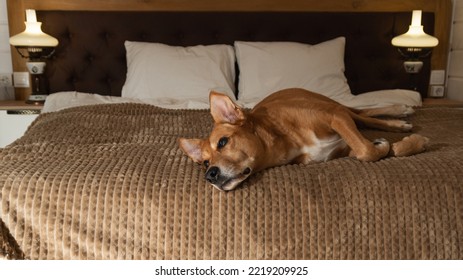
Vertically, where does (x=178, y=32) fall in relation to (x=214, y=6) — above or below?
below

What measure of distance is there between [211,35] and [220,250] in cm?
219

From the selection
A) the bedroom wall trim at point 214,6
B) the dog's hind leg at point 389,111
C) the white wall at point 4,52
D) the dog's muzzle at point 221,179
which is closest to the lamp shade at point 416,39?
the bedroom wall trim at point 214,6

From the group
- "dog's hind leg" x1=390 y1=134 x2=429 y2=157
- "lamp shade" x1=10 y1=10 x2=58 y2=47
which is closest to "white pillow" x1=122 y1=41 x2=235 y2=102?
"lamp shade" x1=10 y1=10 x2=58 y2=47

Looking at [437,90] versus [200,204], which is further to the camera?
[437,90]

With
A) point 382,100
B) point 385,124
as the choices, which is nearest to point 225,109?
point 385,124

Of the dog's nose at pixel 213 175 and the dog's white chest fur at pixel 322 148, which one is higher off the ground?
the dog's nose at pixel 213 175

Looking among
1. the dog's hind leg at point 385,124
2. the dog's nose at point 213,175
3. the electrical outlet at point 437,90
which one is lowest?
the electrical outlet at point 437,90

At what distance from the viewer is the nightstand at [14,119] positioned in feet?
8.81

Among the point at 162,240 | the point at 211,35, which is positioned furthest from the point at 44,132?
the point at 211,35

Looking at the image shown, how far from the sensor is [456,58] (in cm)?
315

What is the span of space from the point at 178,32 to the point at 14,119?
115 centimetres

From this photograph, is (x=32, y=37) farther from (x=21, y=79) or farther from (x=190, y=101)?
(x=190, y=101)

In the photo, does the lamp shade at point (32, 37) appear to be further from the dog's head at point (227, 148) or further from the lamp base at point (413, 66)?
the lamp base at point (413, 66)

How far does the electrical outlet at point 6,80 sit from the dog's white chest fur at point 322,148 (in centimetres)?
246
